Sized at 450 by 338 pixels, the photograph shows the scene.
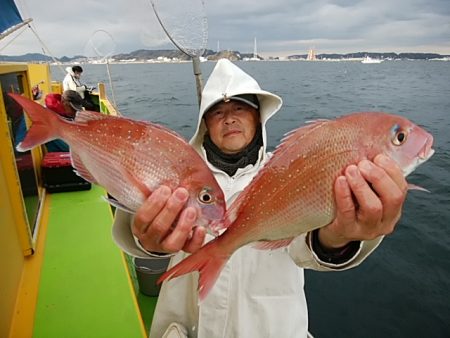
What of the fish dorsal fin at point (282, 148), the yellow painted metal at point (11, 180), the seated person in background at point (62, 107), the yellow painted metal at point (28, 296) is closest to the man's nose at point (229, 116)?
the fish dorsal fin at point (282, 148)

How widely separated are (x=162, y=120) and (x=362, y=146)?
20579 millimetres

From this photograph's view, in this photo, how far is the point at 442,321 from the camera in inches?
217

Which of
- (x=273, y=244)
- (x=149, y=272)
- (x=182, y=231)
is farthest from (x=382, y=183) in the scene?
(x=149, y=272)

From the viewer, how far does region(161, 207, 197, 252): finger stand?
4.91 feet

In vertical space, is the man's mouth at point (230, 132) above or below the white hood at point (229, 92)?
below

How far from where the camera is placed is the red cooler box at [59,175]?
5059 mm

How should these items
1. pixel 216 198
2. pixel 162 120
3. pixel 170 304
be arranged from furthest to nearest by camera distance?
pixel 162 120, pixel 170 304, pixel 216 198

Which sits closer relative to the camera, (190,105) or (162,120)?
(162,120)

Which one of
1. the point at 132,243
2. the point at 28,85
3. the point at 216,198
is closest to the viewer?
the point at 216,198

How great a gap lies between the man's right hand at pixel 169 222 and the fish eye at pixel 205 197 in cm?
6

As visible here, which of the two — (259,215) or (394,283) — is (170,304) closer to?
(259,215)

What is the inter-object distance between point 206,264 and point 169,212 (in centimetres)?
29

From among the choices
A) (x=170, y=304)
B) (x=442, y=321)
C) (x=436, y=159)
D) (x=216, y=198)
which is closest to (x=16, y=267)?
(x=170, y=304)

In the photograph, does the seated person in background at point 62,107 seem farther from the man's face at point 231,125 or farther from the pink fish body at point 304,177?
the pink fish body at point 304,177
